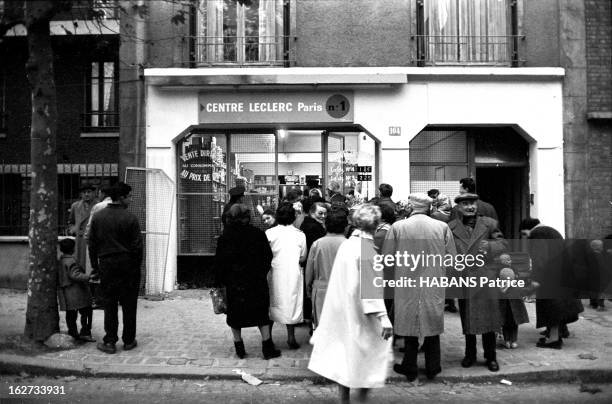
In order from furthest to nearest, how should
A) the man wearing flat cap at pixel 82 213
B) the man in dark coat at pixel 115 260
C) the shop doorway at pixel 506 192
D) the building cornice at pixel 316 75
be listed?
the shop doorway at pixel 506 192 → the building cornice at pixel 316 75 → the man wearing flat cap at pixel 82 213 → the man in dark coat at pixel 115 260

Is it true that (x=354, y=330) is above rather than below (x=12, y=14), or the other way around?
→ below

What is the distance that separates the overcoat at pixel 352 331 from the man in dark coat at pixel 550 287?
3195mm

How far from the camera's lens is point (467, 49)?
37.9ft

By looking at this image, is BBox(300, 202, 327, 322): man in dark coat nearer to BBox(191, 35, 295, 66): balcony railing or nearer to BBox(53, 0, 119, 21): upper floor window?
BBox(53, 0, 119, 21): upper floor window

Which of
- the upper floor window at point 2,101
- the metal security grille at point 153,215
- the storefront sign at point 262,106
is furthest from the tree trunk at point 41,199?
the upper floor window at point 2,101

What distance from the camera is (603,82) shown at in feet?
36.8

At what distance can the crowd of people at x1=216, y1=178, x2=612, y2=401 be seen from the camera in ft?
16.1

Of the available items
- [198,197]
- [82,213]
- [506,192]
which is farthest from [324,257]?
[506,192]

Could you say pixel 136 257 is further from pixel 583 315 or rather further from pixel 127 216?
pixel 583 315

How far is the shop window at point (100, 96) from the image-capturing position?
48.7ft

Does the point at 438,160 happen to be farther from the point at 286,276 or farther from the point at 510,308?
the point at 286,276

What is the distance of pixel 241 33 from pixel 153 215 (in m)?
4.00

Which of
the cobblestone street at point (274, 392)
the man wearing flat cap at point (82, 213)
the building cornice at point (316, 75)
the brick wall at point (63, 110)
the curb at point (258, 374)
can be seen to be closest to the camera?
the cobblestone street at point (274, 392)

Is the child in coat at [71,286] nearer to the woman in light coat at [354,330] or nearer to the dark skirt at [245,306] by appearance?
the dark skirt at [245,306]
